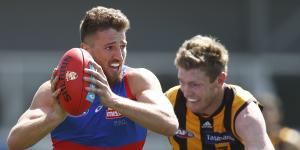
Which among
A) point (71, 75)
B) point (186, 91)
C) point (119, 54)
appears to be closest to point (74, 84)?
point (71, 75)

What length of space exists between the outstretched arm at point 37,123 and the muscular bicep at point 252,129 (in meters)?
1.58

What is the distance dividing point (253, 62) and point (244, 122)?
10.6 meters

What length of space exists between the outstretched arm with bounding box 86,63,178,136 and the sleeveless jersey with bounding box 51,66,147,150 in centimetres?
13

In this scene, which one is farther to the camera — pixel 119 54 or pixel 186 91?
pixel 186 91

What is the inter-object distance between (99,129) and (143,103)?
0.74m

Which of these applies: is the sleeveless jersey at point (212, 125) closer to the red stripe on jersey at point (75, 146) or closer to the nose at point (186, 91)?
the nose at point (186, 91)

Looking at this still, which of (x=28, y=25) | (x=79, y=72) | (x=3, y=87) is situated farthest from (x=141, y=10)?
(x=79, y=72)

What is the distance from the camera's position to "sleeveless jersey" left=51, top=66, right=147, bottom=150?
651 cm

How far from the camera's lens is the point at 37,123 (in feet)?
19.2

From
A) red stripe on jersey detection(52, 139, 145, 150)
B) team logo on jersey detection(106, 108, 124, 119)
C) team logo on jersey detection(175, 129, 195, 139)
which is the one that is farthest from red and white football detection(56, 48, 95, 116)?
team logo on jersey detection(175, 129, 195, 139)

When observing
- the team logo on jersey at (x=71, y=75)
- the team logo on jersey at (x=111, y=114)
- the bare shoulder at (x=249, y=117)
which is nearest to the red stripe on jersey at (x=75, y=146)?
the team logo on jersey at (x=111, y=114)

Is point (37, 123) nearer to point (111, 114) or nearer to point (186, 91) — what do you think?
point (111, 114)

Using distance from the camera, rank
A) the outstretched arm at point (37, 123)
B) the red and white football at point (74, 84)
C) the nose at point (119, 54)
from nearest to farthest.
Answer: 1. the red and white football at point (74, 84)
2. the outstretched arm at point (37, 123)
3. the nose at point (119, 54)

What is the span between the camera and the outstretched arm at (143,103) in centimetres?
554
